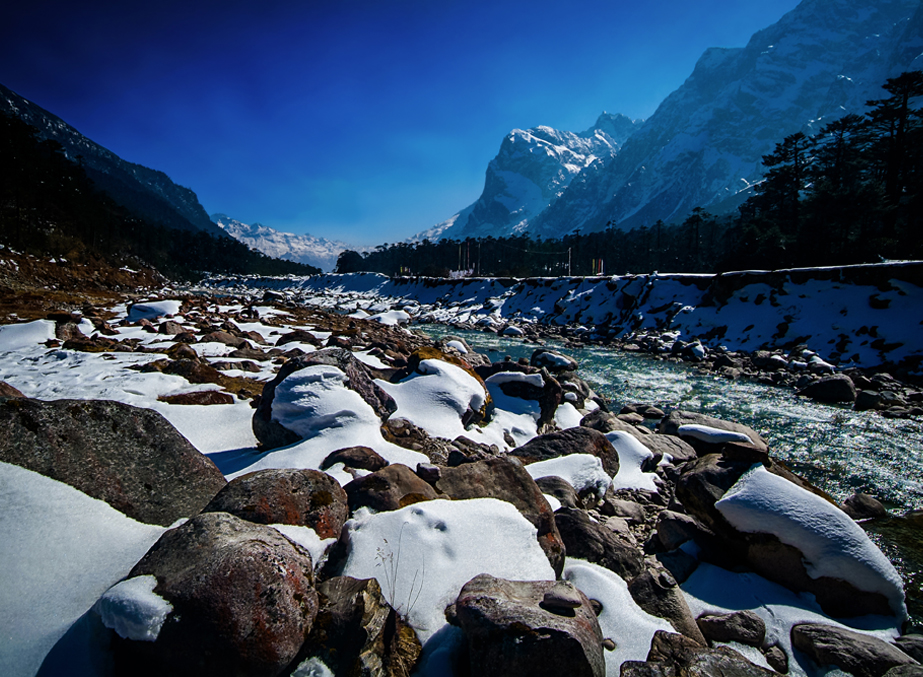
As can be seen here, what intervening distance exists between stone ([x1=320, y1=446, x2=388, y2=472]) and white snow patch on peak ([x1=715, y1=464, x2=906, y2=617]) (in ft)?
11.8

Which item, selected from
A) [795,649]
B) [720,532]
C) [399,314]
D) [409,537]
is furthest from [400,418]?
[399,314]

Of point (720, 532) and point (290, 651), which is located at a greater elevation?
point (290, 651)

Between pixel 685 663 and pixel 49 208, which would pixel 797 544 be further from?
pixel 49 208

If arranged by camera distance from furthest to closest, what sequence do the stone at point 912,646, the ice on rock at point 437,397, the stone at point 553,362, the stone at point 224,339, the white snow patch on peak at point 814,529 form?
the stone at point 553,362 < the stone at point 224,339 < the ice on rock at point 437,397 < the white snow patch on peak at point 814,529 < the stone at point 912,646

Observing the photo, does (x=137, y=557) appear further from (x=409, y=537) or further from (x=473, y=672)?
(x=473, y=672)

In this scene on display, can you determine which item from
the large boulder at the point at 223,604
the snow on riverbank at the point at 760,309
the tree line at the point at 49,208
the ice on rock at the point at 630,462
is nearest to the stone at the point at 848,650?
the ice on rock at the point at 630,462

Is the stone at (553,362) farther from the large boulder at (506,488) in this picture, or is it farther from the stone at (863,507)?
the large boulder at (506,488)

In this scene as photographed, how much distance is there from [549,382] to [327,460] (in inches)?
224

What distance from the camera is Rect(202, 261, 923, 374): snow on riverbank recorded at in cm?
1466

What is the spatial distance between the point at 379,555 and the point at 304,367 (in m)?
3.18

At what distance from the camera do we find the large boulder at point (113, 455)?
270cm

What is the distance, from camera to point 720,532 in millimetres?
4148

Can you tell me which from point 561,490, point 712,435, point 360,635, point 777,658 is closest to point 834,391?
point 712,435

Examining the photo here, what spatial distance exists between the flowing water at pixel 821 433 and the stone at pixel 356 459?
521cm
